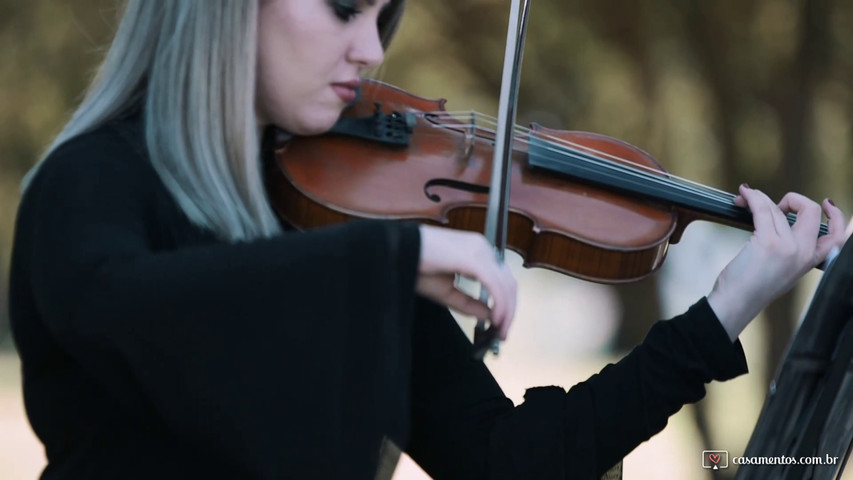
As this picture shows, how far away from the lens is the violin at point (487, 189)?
3.54ft

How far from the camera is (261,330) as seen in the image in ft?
2.34

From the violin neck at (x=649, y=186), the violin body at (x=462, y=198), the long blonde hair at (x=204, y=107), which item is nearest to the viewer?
the long blonde hair at (x=204, y=107)

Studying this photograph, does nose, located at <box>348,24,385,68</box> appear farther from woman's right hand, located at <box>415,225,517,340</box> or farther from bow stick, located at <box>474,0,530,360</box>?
woman's right hand, located at <box>415,225,517,340</box>

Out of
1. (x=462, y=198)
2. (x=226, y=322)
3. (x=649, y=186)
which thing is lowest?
(x=226, y=322)

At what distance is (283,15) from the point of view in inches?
38.4

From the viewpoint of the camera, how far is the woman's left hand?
1044mm

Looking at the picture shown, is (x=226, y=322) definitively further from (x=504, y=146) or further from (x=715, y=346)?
(x=715, y=346)

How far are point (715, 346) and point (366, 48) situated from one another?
1.53 feet

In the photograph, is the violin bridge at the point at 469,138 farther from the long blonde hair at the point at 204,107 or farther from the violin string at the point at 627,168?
the long blonde hair at the point at 204,107

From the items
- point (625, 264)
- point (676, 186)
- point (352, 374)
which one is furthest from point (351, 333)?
point (676, 186)

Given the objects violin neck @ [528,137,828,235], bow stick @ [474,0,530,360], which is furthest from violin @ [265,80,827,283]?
bow stick @ [474,0,530,360]

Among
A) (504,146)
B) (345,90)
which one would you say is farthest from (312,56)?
(504,146)

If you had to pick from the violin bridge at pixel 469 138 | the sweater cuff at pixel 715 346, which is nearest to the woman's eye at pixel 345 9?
the violin bridge at pixel 469 138

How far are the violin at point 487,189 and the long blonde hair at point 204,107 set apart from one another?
0.10m
